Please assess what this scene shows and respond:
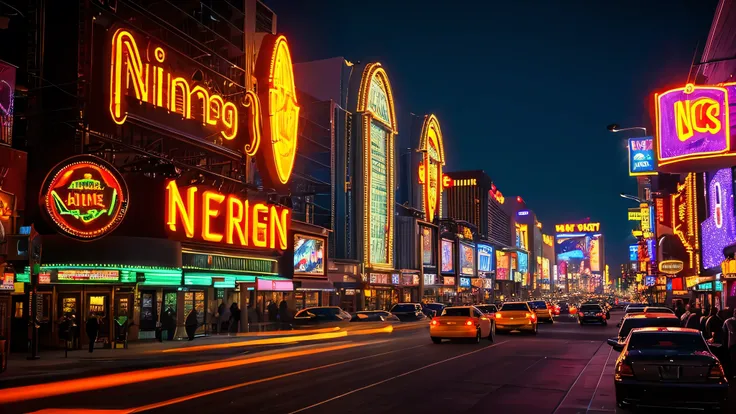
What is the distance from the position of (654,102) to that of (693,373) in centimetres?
1247

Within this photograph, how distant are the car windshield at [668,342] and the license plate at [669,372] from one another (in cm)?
70

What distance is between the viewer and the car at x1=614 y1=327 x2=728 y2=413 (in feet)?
37.7

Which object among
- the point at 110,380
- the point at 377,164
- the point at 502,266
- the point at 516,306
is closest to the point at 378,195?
the point at 377,164

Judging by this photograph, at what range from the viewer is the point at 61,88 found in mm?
28031

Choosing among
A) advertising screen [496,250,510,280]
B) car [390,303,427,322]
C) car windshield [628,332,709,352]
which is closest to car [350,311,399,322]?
car [390,303,427,322]

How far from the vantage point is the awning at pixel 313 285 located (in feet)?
169

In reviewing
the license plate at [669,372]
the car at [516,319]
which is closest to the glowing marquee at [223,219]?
the car at [516,319]

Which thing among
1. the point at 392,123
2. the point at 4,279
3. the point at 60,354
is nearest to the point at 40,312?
the point at 60,354

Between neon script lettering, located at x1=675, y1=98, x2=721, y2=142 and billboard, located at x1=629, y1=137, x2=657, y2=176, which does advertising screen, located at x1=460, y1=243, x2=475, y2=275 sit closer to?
billboard, located at x1=629, y1=137, x2=657, y2=176

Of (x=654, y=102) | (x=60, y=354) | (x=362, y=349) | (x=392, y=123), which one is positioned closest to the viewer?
(x=654, y=102)

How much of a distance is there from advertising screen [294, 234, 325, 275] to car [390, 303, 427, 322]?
21.9 ft

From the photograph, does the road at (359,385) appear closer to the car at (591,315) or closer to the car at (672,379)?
the car at (672,379)

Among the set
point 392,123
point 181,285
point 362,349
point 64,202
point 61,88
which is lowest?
point 362,349

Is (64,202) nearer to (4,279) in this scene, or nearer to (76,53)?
(4,279)
